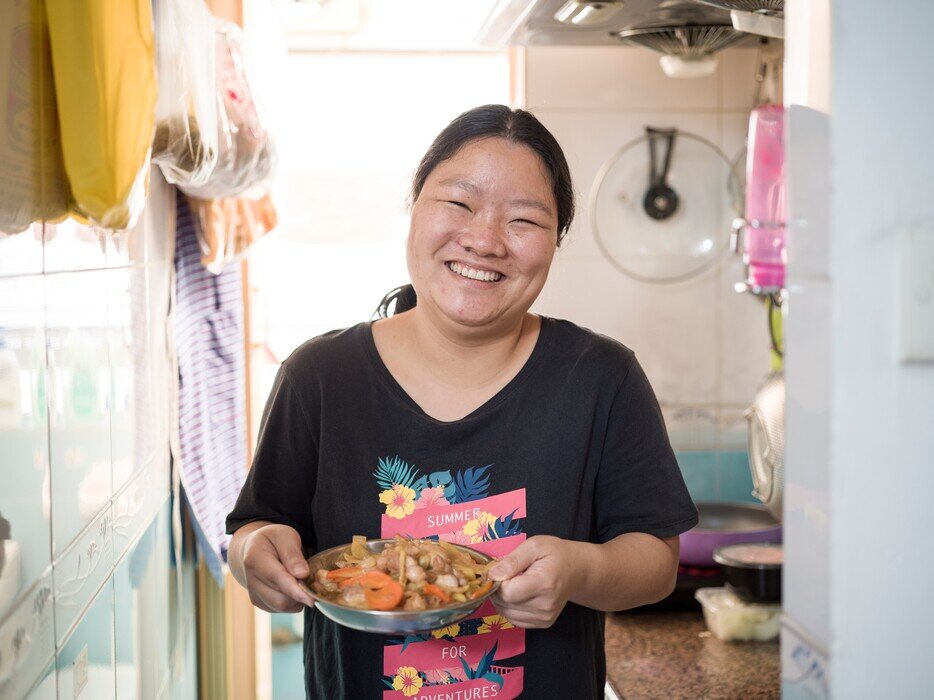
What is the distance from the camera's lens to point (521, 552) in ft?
3.18

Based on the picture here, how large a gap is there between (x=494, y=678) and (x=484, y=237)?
0.51m

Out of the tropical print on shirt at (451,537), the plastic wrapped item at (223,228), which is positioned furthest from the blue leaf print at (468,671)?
the plastic wrapped item at (223,228)

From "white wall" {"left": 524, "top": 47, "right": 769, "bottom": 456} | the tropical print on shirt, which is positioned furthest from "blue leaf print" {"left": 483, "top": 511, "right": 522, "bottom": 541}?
"white wall" {"left": 524, "top": 47, "right": 769, "bottom": 456}

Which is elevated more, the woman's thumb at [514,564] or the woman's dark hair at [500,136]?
the woman's dark hair at [500,136]

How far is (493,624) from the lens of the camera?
1.13m

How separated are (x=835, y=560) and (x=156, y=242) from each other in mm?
1531

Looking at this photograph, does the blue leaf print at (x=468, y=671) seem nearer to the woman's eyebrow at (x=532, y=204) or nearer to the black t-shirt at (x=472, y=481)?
the black t-shirt at (x=472, y=481)

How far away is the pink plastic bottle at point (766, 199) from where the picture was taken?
188 centimetres

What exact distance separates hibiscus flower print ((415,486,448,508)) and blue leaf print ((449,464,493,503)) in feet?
0.04

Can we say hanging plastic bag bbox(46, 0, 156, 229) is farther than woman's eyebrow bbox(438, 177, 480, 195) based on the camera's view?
No

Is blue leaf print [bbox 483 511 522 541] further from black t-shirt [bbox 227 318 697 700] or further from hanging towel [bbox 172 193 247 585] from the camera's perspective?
hanging towel [bbox 172 193 247 585]

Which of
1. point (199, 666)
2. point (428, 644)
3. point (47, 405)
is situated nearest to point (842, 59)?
point (428, 644)

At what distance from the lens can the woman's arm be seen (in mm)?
959

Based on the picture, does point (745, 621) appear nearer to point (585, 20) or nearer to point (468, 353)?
point (468, 353)
